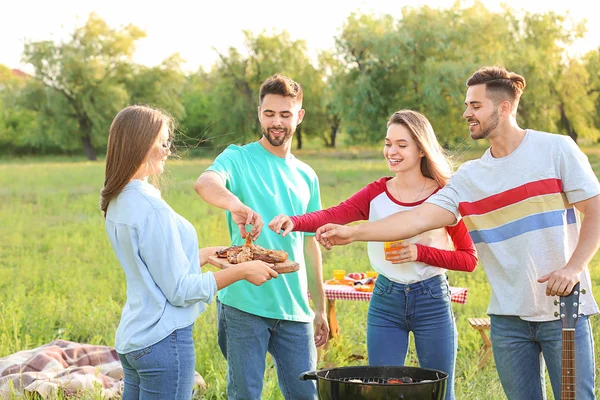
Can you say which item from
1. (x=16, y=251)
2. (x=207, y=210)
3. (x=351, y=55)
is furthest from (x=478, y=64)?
(x=16, y=251)

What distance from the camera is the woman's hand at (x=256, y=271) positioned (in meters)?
3.64

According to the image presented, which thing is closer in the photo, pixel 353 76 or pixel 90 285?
pixel 90 285

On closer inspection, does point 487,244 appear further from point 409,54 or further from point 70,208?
point 409,54

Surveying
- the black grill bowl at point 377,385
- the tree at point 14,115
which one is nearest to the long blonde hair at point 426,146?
the black grill bowl at point 377,385

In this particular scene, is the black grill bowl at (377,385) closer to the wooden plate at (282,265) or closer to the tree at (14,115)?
the wooden plate at (282,265)

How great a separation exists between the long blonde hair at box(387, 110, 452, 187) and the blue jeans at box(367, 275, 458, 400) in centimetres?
55

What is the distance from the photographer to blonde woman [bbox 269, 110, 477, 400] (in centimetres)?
417

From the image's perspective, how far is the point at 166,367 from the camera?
3328 millimetres

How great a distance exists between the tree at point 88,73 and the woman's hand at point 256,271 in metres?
44.9

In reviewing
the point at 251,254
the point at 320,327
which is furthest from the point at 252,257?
the point at 320,327

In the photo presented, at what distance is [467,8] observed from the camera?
3675 cm

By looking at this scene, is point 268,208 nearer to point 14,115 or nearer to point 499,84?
point 499,84

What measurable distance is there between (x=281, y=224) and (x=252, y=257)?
26cm

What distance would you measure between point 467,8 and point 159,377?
35.6 m
